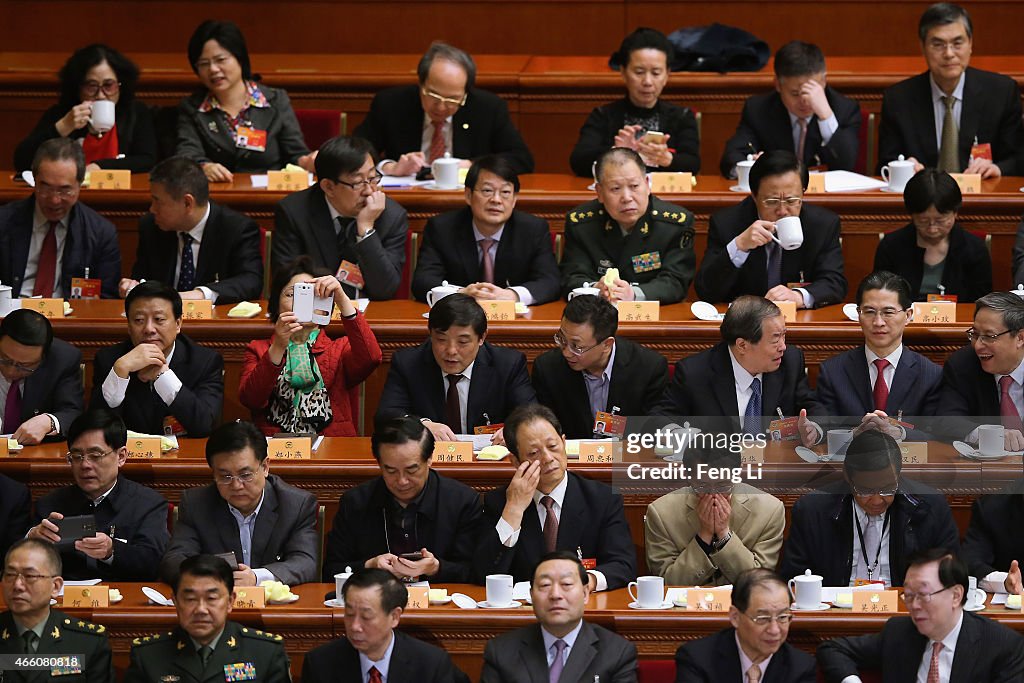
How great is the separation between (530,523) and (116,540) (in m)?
0.96

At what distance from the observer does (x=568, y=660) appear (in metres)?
3.70

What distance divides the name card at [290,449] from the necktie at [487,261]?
3.16ft

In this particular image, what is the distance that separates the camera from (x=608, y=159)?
4.93 meters

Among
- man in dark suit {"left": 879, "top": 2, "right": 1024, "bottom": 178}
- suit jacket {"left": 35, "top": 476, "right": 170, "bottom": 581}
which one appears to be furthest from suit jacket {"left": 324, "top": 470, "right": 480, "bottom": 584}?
man in dark suit {"left": 879, "top": 2, "right": 1024, "bottom": 178}

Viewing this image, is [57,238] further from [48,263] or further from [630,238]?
[630,238]

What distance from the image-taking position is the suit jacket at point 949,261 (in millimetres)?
4875

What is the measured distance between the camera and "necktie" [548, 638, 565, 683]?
372 cm

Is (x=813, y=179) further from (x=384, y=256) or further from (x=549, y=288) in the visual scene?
(x=384, y=256)

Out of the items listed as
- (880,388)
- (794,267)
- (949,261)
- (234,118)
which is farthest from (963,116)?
(234,118)

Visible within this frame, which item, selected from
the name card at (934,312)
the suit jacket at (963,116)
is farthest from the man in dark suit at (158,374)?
the suit jacket at (963,116)

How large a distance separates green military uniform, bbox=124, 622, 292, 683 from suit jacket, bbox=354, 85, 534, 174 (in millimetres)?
2235

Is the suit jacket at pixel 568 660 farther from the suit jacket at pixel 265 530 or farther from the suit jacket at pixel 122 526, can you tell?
the suit jacket at pixel 122 526

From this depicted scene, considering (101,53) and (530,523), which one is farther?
(101,53)

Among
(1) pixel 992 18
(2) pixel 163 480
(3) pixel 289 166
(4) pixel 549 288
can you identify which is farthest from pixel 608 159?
(1) pixel 992 18
